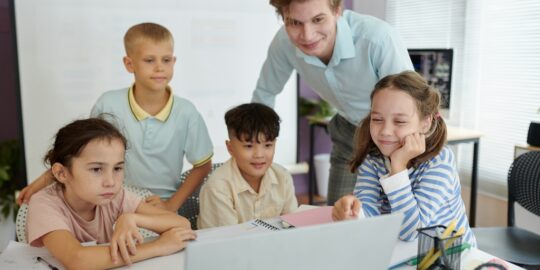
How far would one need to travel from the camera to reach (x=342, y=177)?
2.13 meters

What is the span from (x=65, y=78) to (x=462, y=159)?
8.59ft

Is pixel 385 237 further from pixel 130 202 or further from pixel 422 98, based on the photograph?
pixel 130 202

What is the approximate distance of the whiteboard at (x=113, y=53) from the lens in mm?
2742

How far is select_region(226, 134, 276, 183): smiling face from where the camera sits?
5.53 ft

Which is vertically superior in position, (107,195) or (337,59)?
(337,59)

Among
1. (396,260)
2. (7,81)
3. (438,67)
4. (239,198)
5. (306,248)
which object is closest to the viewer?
(306,248)

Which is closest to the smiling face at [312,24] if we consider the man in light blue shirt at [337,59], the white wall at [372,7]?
the man in light blue shirt at [337,59]

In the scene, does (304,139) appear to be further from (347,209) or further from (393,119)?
(347,209)

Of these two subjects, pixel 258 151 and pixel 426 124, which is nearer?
pixel 426 124

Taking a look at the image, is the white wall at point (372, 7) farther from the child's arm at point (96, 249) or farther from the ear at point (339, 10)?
the child's arm at point (96, 249)

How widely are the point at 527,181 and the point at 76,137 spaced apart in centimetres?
179

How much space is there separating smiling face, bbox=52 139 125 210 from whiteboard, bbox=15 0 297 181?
1490mm

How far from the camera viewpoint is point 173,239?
118 cm

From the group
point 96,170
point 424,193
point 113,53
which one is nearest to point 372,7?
point 113,53
